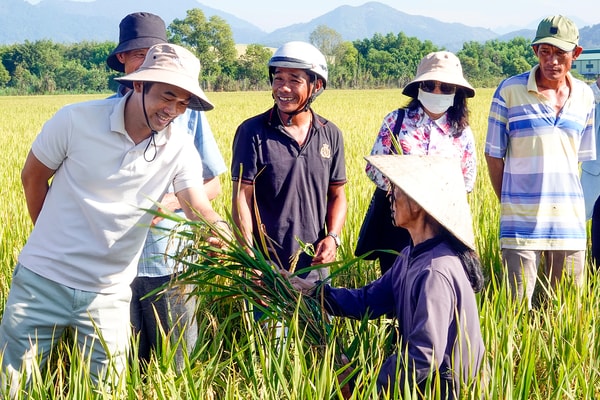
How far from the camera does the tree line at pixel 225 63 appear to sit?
178ft

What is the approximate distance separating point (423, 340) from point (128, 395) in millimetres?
716

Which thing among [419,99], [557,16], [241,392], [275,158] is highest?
[557,16]

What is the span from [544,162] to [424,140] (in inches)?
21.1

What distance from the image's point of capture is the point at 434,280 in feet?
5.60

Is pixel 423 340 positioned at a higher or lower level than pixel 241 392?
higher

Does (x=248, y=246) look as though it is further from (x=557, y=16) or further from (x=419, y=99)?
(x=557, y=16)

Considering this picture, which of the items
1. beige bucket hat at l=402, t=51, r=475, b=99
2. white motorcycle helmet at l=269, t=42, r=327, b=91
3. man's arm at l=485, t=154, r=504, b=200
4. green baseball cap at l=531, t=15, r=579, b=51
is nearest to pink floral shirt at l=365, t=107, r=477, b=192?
beige bucket hat at l=402, t=51, r=475, b=99

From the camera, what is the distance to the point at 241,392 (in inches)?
80.0

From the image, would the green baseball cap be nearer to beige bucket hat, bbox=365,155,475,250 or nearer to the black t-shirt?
the black t-shirt

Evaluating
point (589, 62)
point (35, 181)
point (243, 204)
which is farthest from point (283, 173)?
point (589, 62)

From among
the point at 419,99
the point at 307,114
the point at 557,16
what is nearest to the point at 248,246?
the point at 307,114

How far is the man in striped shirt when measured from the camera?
3.01 meters

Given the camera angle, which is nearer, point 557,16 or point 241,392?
point 241,392

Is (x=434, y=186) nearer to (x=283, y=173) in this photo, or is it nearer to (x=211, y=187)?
(x=283, y=173)
